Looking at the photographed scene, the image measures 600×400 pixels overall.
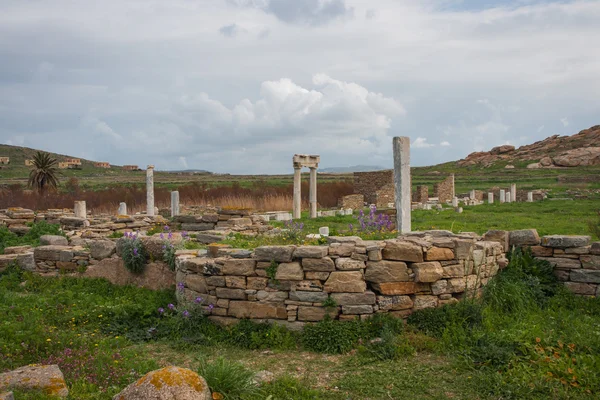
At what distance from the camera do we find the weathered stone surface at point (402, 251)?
6.61 metres

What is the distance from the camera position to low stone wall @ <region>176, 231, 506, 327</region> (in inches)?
257

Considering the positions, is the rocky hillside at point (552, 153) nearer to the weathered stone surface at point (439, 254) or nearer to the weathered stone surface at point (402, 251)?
the weathered stone surface at point (439, 254)

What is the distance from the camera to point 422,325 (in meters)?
6.43

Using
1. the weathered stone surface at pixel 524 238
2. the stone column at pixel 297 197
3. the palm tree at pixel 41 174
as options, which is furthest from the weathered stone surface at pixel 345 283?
the palm tree at pixel 41 174

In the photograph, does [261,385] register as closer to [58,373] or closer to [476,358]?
[58,373]

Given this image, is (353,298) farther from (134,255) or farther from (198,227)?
(198,227)

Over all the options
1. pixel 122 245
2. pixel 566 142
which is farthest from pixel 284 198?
pixel 566 142

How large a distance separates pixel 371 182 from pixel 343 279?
26865mm

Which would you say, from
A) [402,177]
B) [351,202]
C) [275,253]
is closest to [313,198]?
[351,202]

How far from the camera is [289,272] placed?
6629 millimetres

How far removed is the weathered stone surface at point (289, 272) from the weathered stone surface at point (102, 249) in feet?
14.1

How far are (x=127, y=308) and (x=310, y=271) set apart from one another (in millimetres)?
3001

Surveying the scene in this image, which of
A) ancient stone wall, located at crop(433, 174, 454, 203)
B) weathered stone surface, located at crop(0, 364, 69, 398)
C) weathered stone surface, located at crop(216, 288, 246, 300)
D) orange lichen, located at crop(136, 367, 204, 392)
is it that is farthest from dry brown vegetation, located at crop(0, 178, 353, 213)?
orange lichen, located at crop(136, 367, 204, 392)

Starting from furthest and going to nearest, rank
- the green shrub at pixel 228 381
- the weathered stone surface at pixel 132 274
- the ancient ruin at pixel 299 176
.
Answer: the ancient ruin at pixel 299 176
the weathered stone surface at pixel 132 274
the green shrub at pixel 228 381
